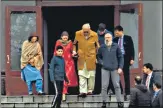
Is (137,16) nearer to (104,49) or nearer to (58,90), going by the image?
(104,49)

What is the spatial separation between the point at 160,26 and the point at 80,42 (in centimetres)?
252

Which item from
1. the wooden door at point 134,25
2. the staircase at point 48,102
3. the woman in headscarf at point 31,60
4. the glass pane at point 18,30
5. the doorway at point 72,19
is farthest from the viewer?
the doorway at point 72,19

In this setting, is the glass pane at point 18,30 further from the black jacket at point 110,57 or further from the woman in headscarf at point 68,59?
the black jacket at point 110,57

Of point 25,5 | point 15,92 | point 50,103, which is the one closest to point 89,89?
point 50,103

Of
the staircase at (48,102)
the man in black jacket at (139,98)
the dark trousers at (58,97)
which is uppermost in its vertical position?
the man in black jacket at (139,98)

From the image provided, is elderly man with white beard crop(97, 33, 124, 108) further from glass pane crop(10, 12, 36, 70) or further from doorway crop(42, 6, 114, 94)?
doorway crop(42, 6, 114, 94)

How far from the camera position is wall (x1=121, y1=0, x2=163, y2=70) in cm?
1314

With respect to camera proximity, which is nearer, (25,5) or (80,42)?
(80,42)

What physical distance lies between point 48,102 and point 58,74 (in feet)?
3.29

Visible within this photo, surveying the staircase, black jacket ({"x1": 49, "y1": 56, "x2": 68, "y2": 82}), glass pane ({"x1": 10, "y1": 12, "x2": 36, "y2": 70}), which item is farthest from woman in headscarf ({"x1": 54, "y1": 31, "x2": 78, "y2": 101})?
glass pane ({"x1": 10, "y1": 12, "x2": 36, "y2": 70})

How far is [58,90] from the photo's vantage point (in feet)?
35.1

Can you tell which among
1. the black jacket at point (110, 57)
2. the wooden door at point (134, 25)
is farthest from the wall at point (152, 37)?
the black jacket at point (110, 57)

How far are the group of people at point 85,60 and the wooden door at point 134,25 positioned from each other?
3.39 ft

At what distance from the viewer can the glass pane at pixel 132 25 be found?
12625 millimetres
